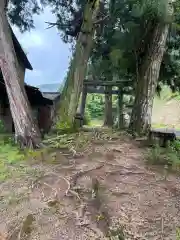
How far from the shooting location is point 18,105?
6.07 meters

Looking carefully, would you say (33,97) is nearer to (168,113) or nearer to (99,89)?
(99,89)

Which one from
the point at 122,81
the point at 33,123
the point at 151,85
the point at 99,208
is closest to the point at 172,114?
the point at 122,81

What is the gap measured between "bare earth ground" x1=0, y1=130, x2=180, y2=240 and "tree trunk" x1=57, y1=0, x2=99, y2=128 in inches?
92.6

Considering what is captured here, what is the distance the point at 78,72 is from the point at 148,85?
1.84 metres

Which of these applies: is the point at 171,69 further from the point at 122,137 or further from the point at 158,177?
the point at 158,177

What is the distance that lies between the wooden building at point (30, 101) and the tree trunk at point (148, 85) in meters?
4.28

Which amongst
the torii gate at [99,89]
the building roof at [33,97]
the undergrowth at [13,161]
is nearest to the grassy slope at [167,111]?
the torii gate at [99,89]

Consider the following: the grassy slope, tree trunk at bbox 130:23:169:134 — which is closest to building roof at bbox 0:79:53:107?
tree trunk at bbox 130:23:169:134

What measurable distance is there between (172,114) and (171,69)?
75.9 feet

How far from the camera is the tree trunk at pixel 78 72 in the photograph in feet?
24.1

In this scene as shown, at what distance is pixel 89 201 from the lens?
3.73 metres

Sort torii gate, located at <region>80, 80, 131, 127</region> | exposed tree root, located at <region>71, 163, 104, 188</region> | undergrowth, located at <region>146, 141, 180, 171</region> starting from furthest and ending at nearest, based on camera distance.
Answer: torii gate, located at <region>80, 80, 131, 127</region> → undergrowth, located at <region>146, 141, 180, 171</region> → exposed tree root, located at <region>71, 163, 104, 188</region>

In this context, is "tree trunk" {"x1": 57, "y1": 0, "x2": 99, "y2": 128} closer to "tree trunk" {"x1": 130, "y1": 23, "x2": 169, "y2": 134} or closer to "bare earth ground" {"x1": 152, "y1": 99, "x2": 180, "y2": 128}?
"tree trunk" {"x1": 130, "y1": 23, "x2": 169, "y2": 134}

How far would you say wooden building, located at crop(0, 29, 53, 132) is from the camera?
12829 millimetres
